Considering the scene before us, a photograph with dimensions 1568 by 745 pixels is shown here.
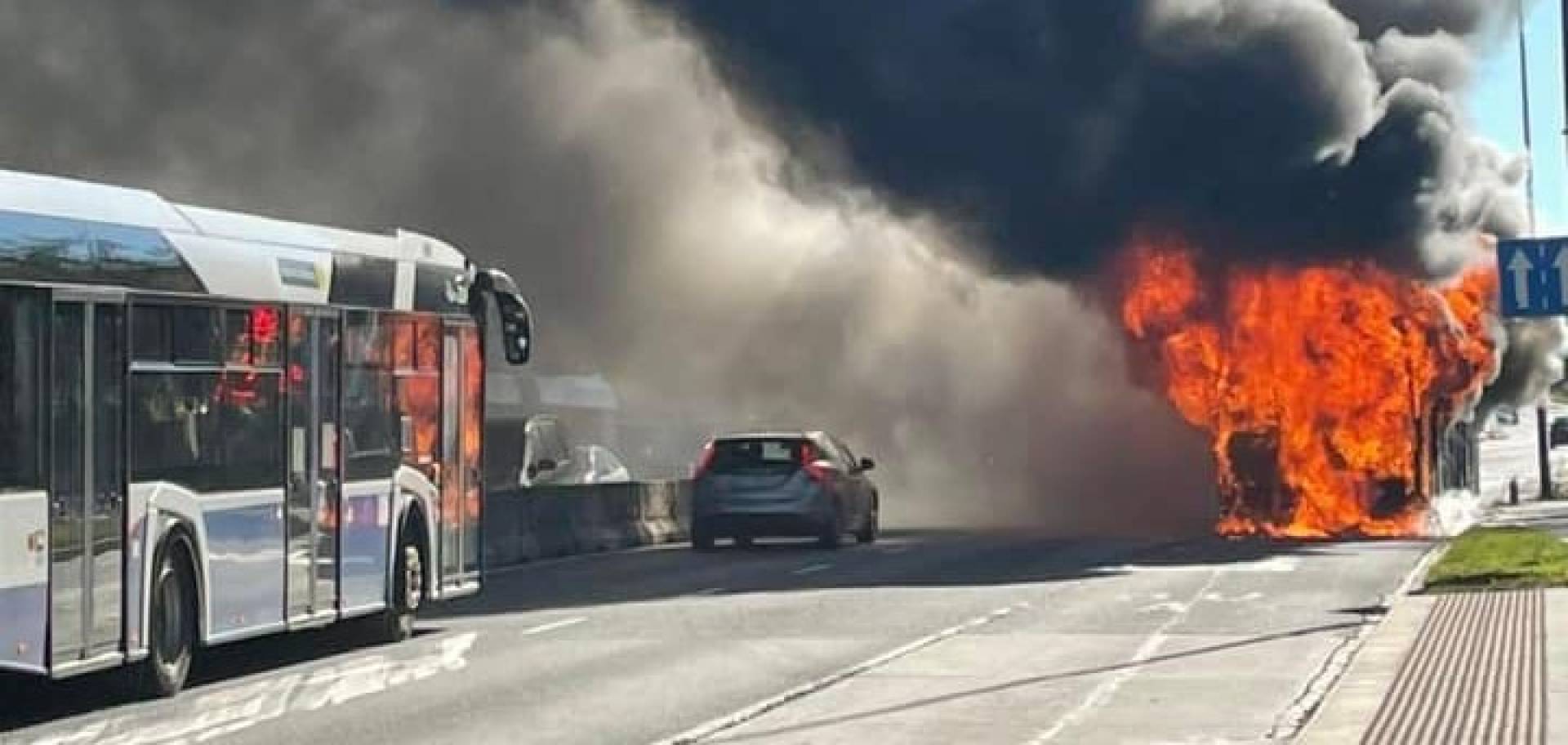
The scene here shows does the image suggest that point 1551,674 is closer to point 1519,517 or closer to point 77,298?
A: point 77,298

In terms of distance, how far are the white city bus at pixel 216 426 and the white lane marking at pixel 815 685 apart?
3.25 metres

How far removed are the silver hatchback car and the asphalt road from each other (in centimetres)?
476

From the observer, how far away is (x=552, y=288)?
163ft

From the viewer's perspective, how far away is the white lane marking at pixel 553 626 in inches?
770

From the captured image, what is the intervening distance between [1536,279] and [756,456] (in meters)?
13.7

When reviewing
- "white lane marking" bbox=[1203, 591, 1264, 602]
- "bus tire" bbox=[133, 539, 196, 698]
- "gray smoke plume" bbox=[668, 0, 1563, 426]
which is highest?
"gray smoke plume" bbox=[668, 0, 1563, 426]

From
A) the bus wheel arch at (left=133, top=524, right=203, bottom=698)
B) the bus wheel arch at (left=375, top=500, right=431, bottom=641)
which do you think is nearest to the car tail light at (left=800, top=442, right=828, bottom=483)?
the bus wheel arch at (left=375, top=500, right=431, bottom=641)

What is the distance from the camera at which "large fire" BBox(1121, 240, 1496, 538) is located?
37125 millimetres

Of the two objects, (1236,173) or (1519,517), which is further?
(1519,517)

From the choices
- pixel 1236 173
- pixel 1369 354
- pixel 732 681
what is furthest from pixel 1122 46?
pixel 732 681

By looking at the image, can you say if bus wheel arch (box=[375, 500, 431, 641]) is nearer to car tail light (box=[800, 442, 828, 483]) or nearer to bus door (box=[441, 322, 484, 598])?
bus door (box=[441, 322, 484, 598])

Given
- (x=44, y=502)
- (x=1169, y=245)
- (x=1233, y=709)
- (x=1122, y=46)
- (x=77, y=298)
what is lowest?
(x=1233, y=709)

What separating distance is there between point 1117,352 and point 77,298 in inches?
1268

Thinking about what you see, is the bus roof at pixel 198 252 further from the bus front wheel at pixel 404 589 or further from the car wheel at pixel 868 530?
the car wheel at pixel 868 530
